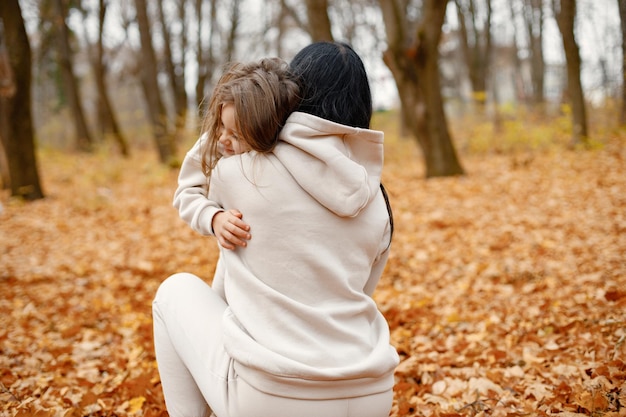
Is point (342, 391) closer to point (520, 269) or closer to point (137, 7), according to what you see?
point (520, 269)

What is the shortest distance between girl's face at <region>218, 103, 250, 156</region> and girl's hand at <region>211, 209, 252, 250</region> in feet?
0.64

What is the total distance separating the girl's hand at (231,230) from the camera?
1.53m

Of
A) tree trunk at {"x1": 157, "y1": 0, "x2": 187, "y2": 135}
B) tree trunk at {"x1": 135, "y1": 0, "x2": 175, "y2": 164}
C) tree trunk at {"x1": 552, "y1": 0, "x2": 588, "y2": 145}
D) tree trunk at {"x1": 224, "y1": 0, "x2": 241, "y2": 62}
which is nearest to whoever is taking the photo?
tree trunk at {"x1": 552, "y1": 0, "x2": 588, "y2": 145}

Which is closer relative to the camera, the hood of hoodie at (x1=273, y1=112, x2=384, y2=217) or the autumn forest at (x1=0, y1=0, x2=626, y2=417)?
the hood of hoodie at (x1=273, y1=112, x2=384, y2=217)

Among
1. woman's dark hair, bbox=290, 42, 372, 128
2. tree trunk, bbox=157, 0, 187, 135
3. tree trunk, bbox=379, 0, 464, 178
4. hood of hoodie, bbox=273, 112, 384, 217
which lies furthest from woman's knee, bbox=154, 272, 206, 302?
tree trunk, bbox=157, 0, 187, 135

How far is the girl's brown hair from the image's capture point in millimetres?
1512

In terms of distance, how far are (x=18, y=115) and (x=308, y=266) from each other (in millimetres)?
7992

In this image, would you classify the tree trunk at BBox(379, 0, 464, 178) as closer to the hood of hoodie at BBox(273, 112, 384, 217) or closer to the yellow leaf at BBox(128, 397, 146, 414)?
the yellow leaf at BBox(128, 397, 146, 414)

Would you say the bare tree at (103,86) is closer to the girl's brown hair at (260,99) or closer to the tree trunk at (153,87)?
the tree trunk at (153,87)

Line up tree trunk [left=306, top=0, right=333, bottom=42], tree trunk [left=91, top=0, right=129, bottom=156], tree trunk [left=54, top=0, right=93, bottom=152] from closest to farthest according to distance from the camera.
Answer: tree trunk [left=306, top=0, right=333, bottom=42] < tree trunk [left=54, top=0, right=93, bottom=152] < tree trunk [left=91, top=0, right=129, bottom=156]

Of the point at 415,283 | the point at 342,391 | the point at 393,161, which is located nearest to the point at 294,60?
the point at 342,391

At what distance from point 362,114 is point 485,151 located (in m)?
10.3

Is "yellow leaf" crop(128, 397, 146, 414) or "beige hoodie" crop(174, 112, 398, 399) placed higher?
"beige hoodie" crop(174, 112, 398, 399)

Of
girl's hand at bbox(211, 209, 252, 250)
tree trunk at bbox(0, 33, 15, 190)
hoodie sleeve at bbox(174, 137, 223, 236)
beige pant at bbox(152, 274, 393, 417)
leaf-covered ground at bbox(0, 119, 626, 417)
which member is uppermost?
tree trunk at bbox(0, 33, 15, 190)
